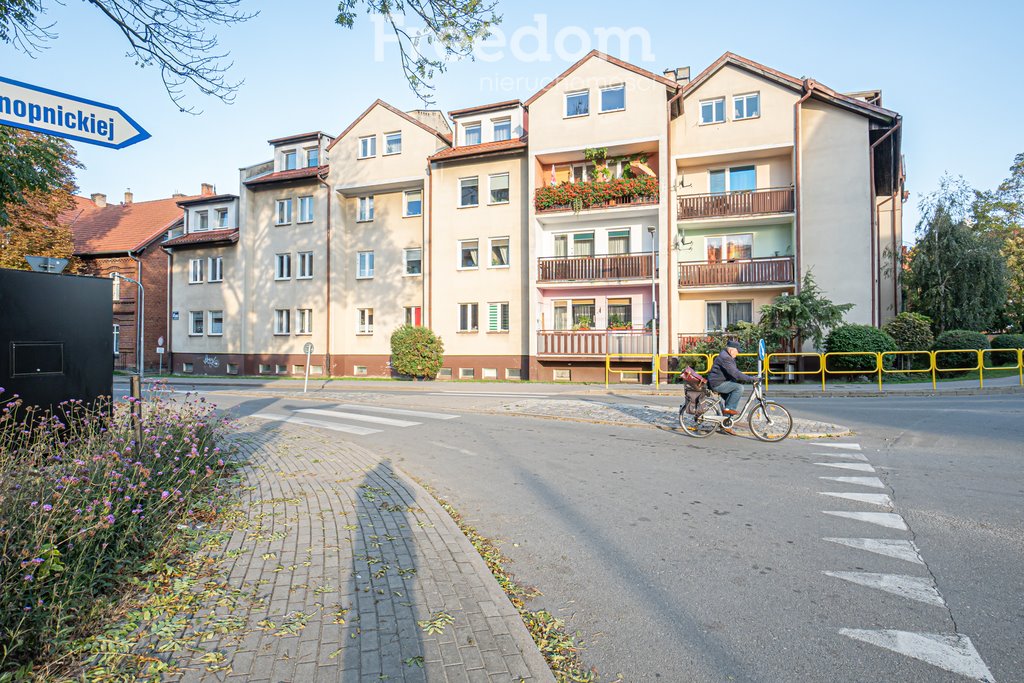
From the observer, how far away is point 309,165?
1260 inches

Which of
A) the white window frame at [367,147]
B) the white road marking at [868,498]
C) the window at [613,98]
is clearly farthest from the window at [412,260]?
the white road marking at [868,498]

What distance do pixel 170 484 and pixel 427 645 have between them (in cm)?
317

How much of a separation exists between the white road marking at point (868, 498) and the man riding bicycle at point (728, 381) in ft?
11.7

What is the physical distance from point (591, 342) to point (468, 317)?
638cm

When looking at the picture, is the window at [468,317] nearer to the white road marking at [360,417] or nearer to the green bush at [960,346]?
the white road marking at [360,417]

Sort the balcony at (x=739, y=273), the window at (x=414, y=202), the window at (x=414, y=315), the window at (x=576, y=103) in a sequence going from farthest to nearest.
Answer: the window at (x=414, y=202) < the window at (x=414, y=315) < the window at (x=576, y=103) < the balcony at (x=739, y=273)

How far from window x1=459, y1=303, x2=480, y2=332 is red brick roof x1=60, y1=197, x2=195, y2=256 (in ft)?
78.9

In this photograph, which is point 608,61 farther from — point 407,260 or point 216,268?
point 216,268

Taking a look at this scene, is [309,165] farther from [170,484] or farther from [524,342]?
[170,484]

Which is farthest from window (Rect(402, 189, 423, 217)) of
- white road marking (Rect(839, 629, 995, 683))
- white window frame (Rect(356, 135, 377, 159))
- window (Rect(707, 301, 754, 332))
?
white road marking (Rect(839, 629, 995, 683))

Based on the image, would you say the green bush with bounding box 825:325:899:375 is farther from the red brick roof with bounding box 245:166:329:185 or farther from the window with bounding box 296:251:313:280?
the red brick roof with bounding box 245:166:329:185

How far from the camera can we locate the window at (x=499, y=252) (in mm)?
26547

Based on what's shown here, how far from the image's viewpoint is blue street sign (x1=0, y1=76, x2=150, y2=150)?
3.92 meters

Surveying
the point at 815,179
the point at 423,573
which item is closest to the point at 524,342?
the point at 815,179
